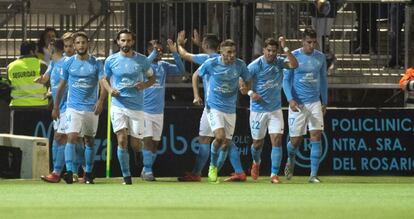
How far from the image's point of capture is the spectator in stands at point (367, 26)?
83.9ft

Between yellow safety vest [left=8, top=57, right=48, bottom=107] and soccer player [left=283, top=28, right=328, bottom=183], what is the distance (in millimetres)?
4115

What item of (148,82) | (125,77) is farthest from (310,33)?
(125,77)

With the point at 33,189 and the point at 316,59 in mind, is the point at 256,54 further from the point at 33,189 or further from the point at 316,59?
the point at 33,189

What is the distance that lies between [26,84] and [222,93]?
3.65 m

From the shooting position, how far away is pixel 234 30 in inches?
981

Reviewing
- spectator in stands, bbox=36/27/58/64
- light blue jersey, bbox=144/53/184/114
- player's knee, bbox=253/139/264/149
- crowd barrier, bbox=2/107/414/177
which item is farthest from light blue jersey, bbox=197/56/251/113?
spectator in stands, bbox=36/27/58/64

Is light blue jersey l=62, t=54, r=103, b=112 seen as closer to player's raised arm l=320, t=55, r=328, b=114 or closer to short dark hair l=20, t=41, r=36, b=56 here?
short dark hair l=20, t=41, r=36, b=56

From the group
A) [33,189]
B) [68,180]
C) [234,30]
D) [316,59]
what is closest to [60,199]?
[33,189]

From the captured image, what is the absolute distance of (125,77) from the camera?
841 inches

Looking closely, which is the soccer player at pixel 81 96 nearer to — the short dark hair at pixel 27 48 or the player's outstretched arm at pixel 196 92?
the player's outstretched arm at pixel 196 92

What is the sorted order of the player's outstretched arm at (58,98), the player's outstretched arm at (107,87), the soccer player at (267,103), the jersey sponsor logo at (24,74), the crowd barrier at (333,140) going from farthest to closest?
1. the jersey sponsor logo at (24,74)
2. the crowd barrier at (333,140)
3. the soccer player at (267,103)
4. the player's outstretched arm at (58,98)
5. the player's outstretched arm at (107,87)

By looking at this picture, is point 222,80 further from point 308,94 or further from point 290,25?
point 290,25

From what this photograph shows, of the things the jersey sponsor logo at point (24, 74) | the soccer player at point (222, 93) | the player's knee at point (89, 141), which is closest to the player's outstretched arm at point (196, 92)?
the soccer player at point (222, 93)

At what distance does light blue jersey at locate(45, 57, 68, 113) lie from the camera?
22.4 meters
